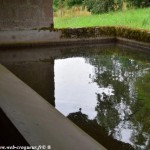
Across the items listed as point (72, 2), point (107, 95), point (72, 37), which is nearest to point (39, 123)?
point (107, 95)

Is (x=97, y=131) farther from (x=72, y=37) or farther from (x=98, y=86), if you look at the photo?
(x=72, y=37)

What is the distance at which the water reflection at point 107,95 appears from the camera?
4.97 metres

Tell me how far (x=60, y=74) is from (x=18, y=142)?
202 inches

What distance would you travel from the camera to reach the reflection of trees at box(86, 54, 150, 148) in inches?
195

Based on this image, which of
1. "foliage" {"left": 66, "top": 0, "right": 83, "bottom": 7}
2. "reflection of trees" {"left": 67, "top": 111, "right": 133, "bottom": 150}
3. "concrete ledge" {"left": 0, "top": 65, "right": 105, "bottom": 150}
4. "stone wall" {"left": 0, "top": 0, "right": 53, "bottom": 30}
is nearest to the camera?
"concrete ledge" {"left": 0, "top": 65, "right": 105, "bottom": 150}

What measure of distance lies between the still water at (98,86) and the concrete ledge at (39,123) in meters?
0.65

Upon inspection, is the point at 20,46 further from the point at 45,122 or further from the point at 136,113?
the point at 45,122

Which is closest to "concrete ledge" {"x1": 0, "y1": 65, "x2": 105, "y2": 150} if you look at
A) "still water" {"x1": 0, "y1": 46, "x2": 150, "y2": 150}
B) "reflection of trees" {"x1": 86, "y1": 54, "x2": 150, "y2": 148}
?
"still water" {"x1": 0, "y1": 46, "x2": 150, "y2": 150}

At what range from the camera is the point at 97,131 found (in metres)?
4.87

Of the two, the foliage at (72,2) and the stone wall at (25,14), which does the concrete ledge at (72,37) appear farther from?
the foliage at (72,2)

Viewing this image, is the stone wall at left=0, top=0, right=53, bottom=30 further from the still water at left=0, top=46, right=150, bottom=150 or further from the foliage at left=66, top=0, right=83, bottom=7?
the foliage at left=66, top=0, right=83, bottom=7

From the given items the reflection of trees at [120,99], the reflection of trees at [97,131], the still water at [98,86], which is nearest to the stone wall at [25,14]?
the still water at [98,86]

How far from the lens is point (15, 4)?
12.2 metres

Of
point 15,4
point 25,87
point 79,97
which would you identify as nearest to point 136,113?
point 79,97
